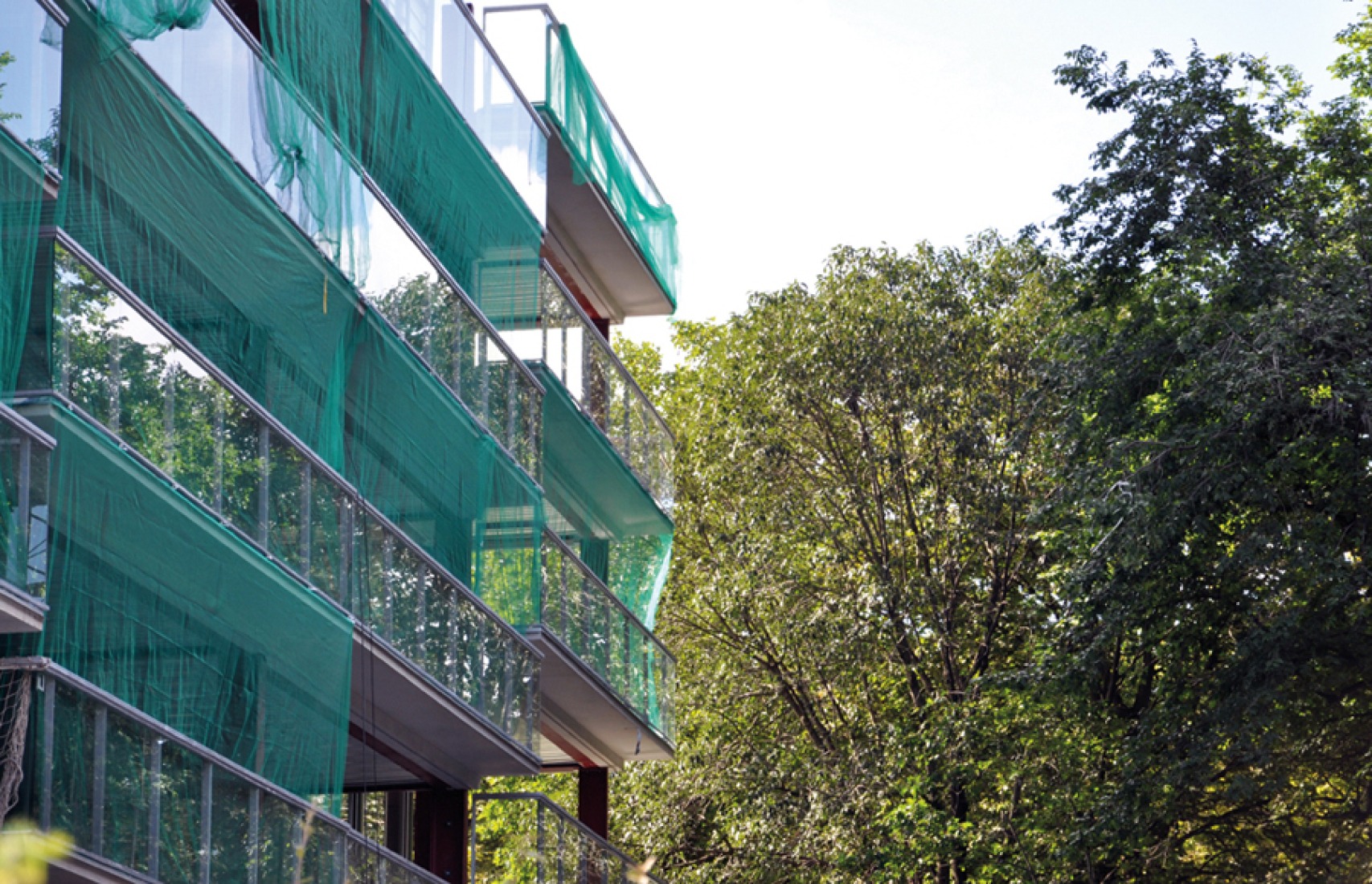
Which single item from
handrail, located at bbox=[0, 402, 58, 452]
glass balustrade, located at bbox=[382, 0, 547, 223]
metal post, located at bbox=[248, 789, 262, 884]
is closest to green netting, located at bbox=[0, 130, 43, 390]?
handrail, located at bbox=[0, 402, 58, 452]

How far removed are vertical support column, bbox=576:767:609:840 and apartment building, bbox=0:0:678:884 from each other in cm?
61

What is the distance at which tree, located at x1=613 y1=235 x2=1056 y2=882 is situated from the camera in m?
25.5

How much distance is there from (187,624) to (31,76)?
3.56 meters

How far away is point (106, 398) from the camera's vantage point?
9766 mm

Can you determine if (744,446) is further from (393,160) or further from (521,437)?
(393,160)

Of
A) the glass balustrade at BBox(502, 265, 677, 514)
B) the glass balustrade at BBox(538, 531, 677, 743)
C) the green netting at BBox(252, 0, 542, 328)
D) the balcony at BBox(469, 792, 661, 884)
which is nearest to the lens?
the green netting at BBox(252, 0, 542, 328)

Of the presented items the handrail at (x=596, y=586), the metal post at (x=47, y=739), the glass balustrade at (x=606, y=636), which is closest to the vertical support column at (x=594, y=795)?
the glass balustrade at (x=606, y=636)

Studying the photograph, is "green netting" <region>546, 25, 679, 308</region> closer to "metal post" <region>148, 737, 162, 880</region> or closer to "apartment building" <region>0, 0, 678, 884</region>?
"apartment building" <region>0, 0, 678, 884</region>

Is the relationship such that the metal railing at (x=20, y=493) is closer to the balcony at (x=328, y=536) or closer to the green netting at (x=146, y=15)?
the balcony at (x=328, y=536)

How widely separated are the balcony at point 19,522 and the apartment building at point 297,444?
18mm

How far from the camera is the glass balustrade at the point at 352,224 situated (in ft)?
38.5

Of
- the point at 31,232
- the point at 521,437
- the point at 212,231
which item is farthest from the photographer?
the point at 521,437

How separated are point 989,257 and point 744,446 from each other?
16.8ft

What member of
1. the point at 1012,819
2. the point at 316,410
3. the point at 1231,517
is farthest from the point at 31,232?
the point at 1012,819
